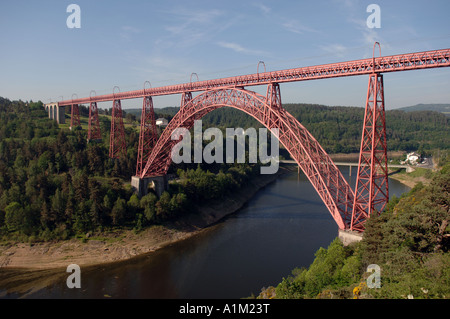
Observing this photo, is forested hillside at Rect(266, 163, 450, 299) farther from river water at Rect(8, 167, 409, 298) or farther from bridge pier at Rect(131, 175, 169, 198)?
bridge pier at Rect(131, 175, 169, 198)

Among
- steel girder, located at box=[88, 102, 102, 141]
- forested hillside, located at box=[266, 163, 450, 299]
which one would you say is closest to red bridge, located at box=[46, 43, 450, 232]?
forested hillside, located at box=[266, 163, 450, 299]

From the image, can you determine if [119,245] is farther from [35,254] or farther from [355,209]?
[355,209]

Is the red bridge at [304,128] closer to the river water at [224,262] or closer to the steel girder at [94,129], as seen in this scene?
the river water at [224,262]

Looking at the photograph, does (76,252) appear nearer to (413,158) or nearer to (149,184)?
(149,184)

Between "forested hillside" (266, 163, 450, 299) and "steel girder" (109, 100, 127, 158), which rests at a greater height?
"steel girder" (109, 100, 127, 158)

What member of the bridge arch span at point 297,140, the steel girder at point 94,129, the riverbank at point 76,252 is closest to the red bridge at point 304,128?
the bridge arch span at point 297,140
